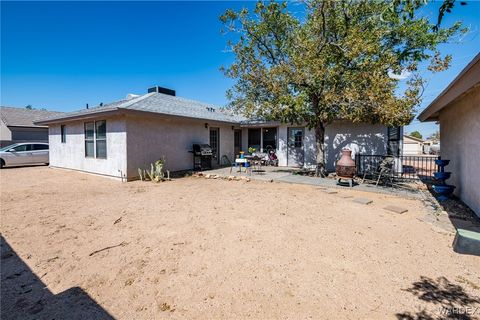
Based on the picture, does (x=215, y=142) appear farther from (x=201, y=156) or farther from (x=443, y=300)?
(x=443, y=300)

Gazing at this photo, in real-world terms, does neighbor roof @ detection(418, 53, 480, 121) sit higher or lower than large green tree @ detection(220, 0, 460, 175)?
lower

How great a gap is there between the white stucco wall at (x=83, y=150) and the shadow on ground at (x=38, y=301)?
6755mm

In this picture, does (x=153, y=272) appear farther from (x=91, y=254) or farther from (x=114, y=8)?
(x=114, y=8)

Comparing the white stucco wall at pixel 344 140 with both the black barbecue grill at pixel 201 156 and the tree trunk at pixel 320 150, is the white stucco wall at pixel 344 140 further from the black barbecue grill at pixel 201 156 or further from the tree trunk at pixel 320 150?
the black barbecue grill at pixel 201 156

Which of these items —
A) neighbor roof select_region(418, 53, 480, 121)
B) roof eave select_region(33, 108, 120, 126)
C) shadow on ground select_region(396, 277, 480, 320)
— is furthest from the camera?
roof eave select_region(33, 108, 120, 126)

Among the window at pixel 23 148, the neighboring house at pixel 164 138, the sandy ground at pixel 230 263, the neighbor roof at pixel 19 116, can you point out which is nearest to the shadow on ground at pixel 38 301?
the sandy ground at pixel 230 263

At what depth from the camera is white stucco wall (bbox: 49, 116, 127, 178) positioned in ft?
30.2

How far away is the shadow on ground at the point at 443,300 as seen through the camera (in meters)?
2.12

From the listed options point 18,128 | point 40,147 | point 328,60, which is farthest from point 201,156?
point 18,128

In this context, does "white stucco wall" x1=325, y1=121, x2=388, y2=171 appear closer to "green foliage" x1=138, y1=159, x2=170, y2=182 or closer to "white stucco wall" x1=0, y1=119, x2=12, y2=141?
"green foliage" x1=138, y1=159, x2=170, y2=182

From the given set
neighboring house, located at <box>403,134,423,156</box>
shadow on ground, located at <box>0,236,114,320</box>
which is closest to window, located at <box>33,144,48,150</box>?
shadow on ground, located at <box>0,236,114,320</box>

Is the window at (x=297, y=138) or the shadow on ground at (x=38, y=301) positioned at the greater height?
the window at (x=297, y=138)

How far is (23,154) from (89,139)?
6.58 meters

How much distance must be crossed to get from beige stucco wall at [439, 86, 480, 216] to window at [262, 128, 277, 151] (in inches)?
308
